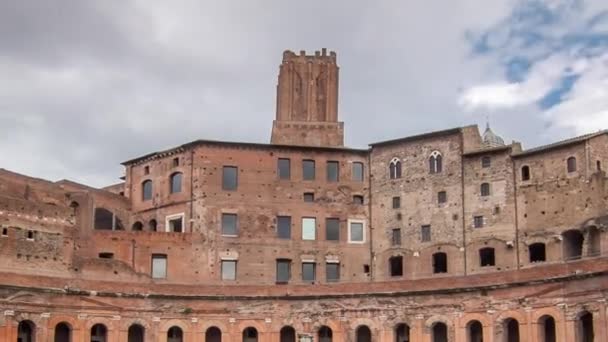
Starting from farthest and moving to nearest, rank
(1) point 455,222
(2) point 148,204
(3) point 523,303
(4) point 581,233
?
1. (2) point 148,204
2. (1) point 455,222
3. (4) point 581,233
4. (3) point 523,303

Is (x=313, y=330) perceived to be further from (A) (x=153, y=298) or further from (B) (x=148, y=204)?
(B) (x=148, y=204)

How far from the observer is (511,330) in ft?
169

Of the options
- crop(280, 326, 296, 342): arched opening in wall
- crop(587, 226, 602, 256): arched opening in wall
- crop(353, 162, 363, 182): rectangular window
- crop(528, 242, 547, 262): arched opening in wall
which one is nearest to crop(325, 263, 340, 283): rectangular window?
crop(280, 326, 296, 342): arched opening in wall

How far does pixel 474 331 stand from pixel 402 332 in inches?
164

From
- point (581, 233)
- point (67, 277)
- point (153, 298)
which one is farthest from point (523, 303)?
point (67, 277)

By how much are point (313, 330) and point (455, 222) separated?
10.9 m

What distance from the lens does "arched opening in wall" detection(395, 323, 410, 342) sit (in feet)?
177

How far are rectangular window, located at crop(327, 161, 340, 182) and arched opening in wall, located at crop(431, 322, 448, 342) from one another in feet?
41.9

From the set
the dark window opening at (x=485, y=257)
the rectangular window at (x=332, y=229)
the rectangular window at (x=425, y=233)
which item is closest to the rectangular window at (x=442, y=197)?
the rectangular window at (x=425, y=233)

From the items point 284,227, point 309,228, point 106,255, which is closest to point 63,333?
point 106,255

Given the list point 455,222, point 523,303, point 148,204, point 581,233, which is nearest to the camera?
point 523,303

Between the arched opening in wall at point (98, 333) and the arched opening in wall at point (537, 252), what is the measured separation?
24737mm

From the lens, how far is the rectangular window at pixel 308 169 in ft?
201

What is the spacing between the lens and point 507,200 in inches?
2219
